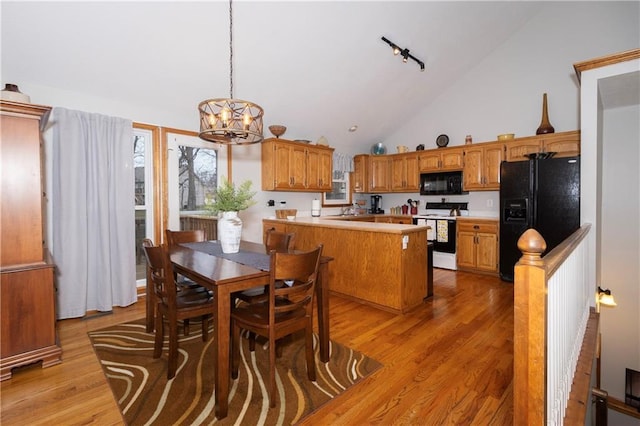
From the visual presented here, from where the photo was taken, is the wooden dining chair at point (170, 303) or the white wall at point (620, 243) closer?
the wooden dining chair at point (170, 303)

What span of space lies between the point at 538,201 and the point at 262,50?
3994mm

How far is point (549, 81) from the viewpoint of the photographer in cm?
475

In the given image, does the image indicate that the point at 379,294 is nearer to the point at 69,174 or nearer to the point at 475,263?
the point at 475,263

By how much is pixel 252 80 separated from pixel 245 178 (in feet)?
4.79

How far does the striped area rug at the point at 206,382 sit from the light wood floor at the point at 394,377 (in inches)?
3.5

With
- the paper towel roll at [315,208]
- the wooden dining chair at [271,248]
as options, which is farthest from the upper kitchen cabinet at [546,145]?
the wooden dining chair at [271,248]

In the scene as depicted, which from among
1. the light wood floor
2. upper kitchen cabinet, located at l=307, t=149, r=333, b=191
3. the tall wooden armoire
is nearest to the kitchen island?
the light wood floor

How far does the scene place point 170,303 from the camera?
2.03 metres

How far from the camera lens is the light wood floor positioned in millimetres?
1771

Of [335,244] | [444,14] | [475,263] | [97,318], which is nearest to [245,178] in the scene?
[335,244]

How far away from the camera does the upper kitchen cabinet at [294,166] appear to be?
4.72 meters

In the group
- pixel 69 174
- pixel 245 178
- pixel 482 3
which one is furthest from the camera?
pixel 245 178

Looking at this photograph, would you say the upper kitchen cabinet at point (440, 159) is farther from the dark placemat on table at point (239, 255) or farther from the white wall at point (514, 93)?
the dark placemat on table at point (239, 255)

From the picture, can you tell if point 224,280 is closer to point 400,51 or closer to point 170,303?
point 170,303
